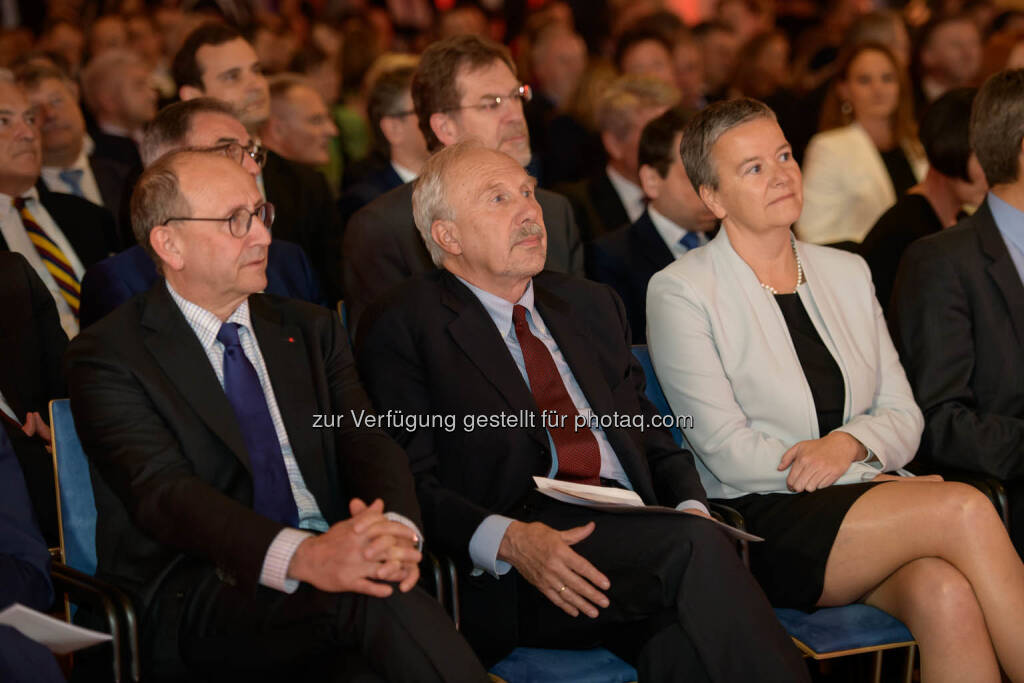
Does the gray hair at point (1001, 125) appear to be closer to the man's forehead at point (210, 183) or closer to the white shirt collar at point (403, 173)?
the man's forehead at point (210, 183)

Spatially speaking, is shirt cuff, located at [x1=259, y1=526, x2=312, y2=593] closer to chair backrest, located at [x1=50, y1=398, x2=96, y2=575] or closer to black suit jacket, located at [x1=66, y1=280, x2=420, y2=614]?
black suit jacket, located at [x1=66, y1=280, x2=420, y2=614]

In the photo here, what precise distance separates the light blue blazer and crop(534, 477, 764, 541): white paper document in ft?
1.23

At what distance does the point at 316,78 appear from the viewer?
7719 millimetres

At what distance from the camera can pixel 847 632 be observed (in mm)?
2689

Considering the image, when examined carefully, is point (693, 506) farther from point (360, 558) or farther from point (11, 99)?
point (11, 99)

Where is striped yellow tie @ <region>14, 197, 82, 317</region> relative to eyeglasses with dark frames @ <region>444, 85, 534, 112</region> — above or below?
below

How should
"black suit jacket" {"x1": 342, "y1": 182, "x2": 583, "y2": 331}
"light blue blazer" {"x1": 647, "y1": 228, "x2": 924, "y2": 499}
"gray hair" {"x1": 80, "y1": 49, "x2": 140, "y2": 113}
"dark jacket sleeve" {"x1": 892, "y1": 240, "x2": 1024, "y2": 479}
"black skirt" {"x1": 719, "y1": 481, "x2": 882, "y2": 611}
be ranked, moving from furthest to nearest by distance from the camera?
"gray hair" {"x1": 80, "y1": 49, "x2": 140, "y2": 113}, "black suit jacket" {"x1": 342, "y1": 182, "x2": 583, "y2": 331}, "dark jacket sleeve" {"x1": 892, "y1": 240, "x2": 1024, "y2": 479}, "light blue blazer" {"x1": 647, "y1": 228, "x2": 924, "y2": 499}, "black skirt" {"x1": 719, "y1": 481, "x2": 882, "y2": 611}

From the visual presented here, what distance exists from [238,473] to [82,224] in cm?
220

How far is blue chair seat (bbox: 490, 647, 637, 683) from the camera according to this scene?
8.32 feet

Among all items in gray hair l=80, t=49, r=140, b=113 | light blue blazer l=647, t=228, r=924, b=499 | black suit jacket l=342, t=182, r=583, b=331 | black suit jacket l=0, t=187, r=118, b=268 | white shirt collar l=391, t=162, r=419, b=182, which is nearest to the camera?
light blue blazer l=647, t=228, r=924, b=499

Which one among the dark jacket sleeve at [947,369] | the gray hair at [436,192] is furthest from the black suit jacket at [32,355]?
the dark jacket sleeve at [947,369]

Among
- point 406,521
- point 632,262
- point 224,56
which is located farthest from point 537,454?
point 224,56

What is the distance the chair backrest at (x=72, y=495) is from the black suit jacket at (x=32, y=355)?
1.53 ft

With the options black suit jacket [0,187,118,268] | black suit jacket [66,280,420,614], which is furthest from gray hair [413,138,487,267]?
black suit jacket [0,187,118,268]
